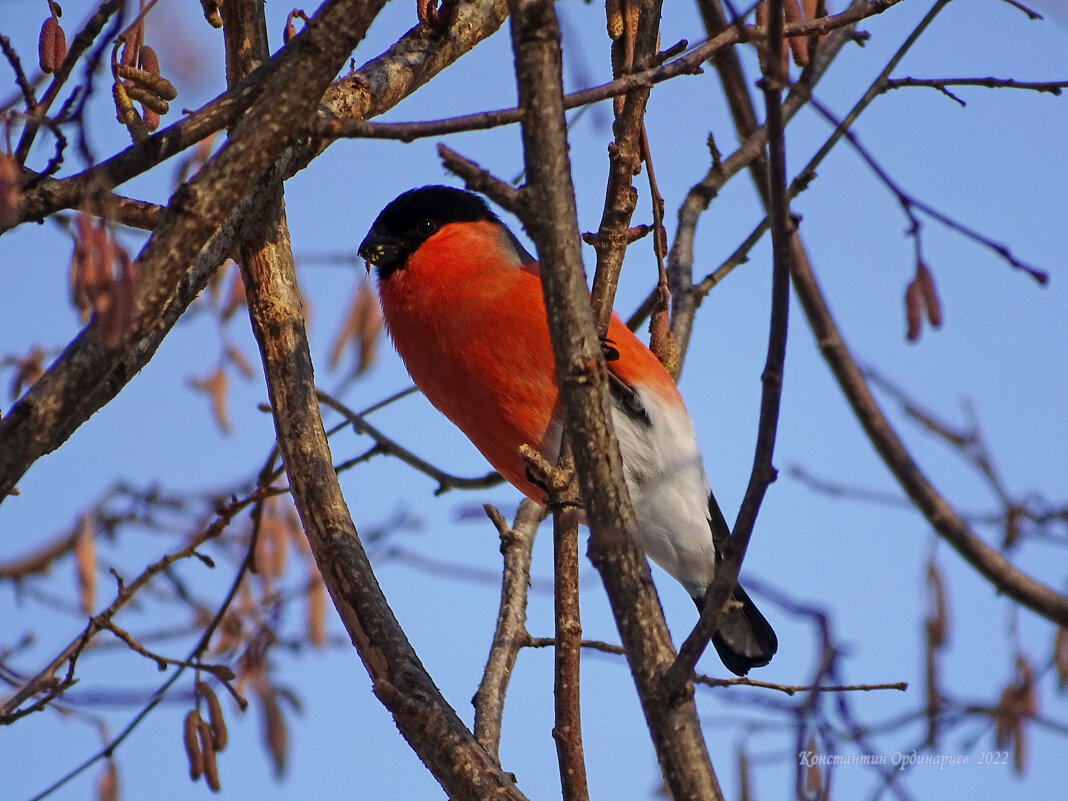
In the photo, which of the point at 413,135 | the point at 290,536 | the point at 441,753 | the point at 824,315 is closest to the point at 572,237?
the point at 413,135

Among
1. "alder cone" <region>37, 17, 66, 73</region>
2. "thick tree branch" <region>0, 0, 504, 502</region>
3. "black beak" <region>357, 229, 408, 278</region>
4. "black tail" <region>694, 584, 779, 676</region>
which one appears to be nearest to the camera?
"thick tree branch" <region>0, 0, 504, 502</region>

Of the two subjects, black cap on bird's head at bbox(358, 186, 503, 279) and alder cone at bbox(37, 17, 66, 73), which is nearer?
alder cone at bbox(37, 17, 66, 73)

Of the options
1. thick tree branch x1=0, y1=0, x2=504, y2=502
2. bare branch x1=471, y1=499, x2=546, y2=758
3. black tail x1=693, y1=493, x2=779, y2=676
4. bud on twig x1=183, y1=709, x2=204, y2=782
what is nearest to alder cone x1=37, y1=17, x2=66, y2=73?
thick tree branch x1=0, y1=0, x2=504, y2=502

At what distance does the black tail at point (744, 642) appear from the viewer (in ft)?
9.73

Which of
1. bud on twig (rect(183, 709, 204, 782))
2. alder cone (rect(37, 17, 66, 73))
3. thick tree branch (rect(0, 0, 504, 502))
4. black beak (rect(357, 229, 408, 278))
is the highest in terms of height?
black beak (rect(357, 229, 408, 278))

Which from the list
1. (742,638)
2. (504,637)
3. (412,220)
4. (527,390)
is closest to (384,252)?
(412,220)

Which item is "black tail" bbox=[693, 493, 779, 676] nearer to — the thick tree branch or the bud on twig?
the bud on twig

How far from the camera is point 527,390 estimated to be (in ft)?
8.98

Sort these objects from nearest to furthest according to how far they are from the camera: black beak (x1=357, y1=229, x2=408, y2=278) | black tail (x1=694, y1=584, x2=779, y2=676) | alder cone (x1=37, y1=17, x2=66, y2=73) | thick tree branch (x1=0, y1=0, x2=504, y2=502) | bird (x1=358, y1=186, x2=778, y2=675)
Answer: thick tree branch (x1=0, y1=0, x2=504, y2=502)
alder cone (x1=37, y1=17, x2=66, y2=73)
bird (x1=358, y1=186, x2=778, y2=675)
black tail (x1=694, y1=584, x2=779, y2=676)
black beak (x1=357, y1=229, x2=408, y2=278)

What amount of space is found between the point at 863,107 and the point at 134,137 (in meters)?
1.40

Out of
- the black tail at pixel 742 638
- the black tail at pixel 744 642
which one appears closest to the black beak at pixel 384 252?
the black tail at pixel 742 638

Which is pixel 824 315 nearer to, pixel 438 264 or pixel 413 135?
pixel 413 135

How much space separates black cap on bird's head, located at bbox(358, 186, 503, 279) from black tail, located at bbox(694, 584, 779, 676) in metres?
1.27

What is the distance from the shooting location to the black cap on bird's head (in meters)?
3.25
